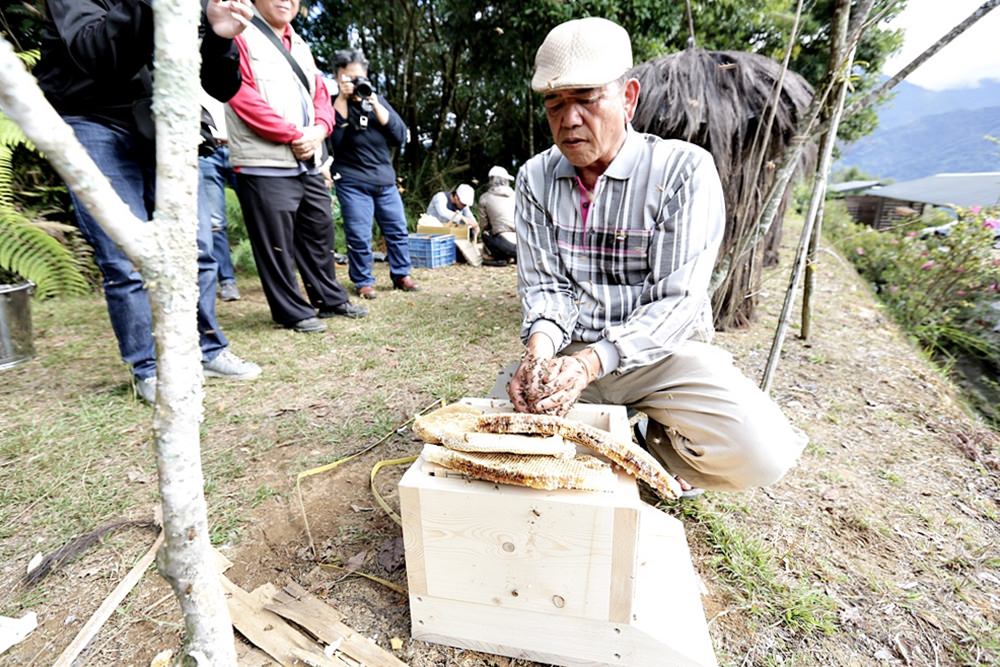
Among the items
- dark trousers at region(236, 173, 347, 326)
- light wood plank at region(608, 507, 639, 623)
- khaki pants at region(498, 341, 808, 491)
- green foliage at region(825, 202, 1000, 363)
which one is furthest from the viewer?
green foliage at region(825, 202, 1000, 363)

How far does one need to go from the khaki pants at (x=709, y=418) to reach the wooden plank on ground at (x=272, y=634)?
112cm

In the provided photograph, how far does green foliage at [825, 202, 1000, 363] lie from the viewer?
13.3 ft

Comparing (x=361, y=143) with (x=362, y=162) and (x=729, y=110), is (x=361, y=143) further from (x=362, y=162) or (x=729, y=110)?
(x=729, y=110)

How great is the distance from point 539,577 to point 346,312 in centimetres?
319

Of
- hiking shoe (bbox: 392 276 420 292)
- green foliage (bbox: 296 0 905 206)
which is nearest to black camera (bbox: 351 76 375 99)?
hiking shoe (bbox: 392 276 420 292)

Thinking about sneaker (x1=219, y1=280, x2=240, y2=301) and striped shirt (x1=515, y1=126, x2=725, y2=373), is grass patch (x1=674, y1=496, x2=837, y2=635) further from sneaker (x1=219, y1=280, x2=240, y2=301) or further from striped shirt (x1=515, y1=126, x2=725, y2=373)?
sneaker (x1=219, y1=280, x2=240, y2=301)

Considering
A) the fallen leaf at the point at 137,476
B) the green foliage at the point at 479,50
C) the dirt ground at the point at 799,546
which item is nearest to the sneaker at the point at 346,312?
the dirt ground at the point at 799,546

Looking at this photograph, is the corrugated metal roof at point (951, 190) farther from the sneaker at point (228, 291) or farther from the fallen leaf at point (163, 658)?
the fallen leaf at point (163, 658)

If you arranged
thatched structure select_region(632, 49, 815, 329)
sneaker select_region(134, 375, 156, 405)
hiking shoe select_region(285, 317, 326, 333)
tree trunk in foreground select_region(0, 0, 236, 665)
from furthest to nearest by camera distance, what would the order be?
1. hiking shoe select_region(285, 317, 326, 333)
2. thatched structure select_region(632, 49, 815, 329)
3. sneaker select_region(134, 375, 156, 405)
4. tree trunk in foreground select_region(0, 0, 236, 665)

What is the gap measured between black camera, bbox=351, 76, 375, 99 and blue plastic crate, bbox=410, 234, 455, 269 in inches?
80.7

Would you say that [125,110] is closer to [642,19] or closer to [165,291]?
[165,291]

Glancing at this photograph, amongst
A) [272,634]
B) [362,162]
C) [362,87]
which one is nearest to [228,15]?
[272,634]

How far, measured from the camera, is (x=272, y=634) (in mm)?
1306

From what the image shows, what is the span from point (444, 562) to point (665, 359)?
0.92 m
